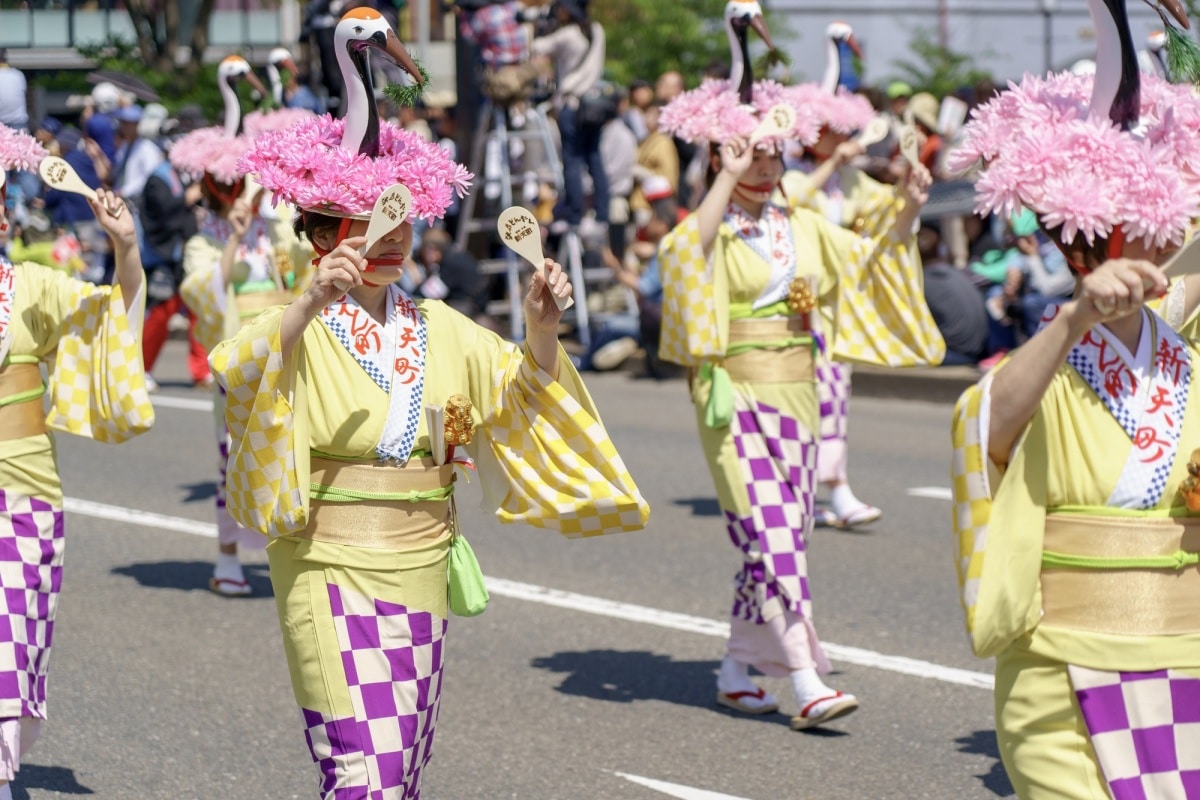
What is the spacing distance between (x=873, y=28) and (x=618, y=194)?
20.3 metres

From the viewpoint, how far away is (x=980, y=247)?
14.0 metres

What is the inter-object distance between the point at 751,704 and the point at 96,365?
2383 millimetres

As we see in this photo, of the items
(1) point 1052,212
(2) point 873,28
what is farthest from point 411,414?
(2) point 873,28

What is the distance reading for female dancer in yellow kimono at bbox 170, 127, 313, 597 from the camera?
7570 mm

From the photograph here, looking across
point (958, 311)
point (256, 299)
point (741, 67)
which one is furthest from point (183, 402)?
point (741, 67)

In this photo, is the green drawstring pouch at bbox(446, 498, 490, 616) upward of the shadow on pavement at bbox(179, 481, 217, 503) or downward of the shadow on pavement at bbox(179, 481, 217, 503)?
upward

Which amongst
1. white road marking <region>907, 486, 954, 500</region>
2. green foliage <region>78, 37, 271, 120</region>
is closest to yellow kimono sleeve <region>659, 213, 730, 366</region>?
white road marking <region>907, 486, 954, 500</region>

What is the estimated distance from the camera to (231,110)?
827 cm

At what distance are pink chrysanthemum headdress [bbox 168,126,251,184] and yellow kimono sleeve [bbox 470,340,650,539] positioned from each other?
3896 mm

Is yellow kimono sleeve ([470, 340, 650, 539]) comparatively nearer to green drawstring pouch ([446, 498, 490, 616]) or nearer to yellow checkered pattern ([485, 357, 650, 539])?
yellow checkered pattern ([485, 357, 650, 539])

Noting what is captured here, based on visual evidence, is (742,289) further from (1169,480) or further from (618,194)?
(618,194)

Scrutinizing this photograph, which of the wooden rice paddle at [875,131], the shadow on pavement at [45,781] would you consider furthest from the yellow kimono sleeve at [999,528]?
the wooden rice paddle at [875,131]

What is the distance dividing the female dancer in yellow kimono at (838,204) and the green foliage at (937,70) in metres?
19.3

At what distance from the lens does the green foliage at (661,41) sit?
26.9 m
